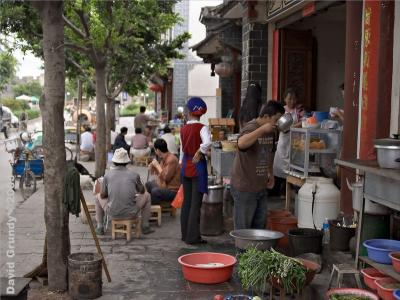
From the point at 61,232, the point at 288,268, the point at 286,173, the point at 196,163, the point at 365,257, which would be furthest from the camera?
the point at 286,173

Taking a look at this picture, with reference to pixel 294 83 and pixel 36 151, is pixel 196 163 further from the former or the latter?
pixel 36 151

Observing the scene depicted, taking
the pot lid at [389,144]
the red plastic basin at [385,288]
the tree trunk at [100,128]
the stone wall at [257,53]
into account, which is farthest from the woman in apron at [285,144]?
the tree trunk at [100,128]

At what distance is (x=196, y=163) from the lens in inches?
281

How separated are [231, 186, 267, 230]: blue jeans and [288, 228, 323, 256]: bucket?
45cm

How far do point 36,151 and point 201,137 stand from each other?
804 cm

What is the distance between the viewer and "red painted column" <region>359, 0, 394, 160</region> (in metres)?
5.55

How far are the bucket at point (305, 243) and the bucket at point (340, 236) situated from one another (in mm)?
129

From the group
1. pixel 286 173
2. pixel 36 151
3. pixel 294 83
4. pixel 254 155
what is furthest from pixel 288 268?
pixel 36 151

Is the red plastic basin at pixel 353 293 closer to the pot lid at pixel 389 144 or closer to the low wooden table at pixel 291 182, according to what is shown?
the pot lid at pixel 389 144

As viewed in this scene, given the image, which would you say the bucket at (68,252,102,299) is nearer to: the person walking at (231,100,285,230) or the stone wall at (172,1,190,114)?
the person walking at (231,100,285,230)

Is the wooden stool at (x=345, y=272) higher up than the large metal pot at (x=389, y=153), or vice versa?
the large metal pot at (x=389, y=153)

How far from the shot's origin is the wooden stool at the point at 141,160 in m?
16.9

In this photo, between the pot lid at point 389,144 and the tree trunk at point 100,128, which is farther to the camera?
the tree trunk at point 100,128

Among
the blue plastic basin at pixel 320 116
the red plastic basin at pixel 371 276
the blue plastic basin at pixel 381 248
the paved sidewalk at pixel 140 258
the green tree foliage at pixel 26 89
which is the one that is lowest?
the paved sidewalk at pixel 140 258
